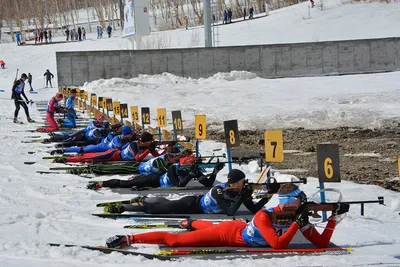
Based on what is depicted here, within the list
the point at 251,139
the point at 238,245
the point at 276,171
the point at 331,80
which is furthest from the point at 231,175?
the point at 331,80

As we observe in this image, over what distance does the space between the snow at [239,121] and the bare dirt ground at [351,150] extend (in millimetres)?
800

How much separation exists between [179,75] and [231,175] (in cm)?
2906

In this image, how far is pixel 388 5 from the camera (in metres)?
53.6

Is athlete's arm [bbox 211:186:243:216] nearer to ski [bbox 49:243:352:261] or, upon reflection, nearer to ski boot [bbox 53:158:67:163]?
ski [bbox 49:243:352:261]

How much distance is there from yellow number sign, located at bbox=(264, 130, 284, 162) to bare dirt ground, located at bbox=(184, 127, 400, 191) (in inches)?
87.4

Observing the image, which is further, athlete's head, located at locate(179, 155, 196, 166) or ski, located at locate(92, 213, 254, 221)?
athlete's head, located at locate(179, 155, 196, 166)

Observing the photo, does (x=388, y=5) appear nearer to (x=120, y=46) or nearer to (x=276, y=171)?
(x=120, y=46)

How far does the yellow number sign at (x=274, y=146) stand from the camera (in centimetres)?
973

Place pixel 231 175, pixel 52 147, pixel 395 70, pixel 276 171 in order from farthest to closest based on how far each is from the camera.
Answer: pixel 395 70 < pixel 52 147 < pixel 276 171 < pixel 231 175

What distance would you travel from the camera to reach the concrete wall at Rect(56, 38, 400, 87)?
36.2 metres

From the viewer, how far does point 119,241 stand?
22.6 ft

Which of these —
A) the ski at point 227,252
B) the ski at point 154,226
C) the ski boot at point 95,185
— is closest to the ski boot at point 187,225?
the ski at point 154,226

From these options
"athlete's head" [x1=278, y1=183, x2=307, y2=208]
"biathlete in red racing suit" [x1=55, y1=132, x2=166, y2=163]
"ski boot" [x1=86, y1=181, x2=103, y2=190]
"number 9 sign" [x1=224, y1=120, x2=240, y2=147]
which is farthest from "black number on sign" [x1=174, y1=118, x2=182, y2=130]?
"athlete's head" [x1=278, y1=183, x2=307, y2=208]

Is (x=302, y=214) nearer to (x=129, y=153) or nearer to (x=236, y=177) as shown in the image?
(x=236, y=177)
